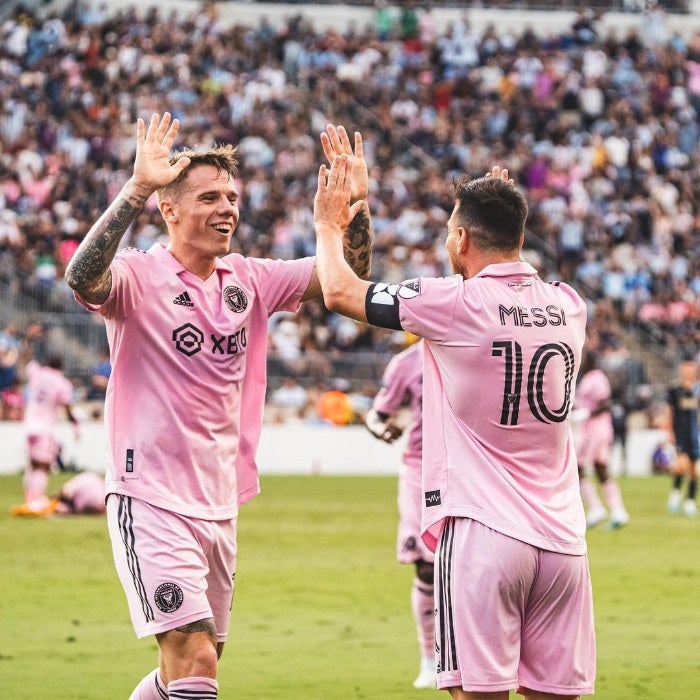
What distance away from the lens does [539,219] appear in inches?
1502

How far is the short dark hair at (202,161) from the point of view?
7277 millimetres

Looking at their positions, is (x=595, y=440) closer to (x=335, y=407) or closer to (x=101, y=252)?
(x=335, y=407)

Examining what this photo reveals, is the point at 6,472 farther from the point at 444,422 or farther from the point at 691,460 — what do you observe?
the point at 444,422

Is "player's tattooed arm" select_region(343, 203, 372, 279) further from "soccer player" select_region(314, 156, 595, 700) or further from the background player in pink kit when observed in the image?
the background player in pink kit

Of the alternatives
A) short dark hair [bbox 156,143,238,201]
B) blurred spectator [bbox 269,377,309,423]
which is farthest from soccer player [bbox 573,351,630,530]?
short dark hair [bbox 156,143,238,201]

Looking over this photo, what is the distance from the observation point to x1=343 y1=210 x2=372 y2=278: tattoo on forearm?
7.48 m

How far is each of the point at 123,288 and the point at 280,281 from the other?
33.6 inches

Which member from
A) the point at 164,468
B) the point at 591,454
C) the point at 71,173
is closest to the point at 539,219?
the point at 71,173

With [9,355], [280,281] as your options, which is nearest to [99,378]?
[9,355]

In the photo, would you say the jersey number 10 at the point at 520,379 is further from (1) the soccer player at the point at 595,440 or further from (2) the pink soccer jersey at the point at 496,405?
(1) the soccer player at the point at 595,440

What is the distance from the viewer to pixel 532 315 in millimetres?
6285

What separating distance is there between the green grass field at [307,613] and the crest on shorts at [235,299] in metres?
3.60

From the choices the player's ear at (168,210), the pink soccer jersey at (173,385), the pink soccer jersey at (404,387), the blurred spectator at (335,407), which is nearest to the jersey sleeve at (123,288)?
the pink soccer jersey at (173,385)

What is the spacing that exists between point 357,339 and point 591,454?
37.6 feet
